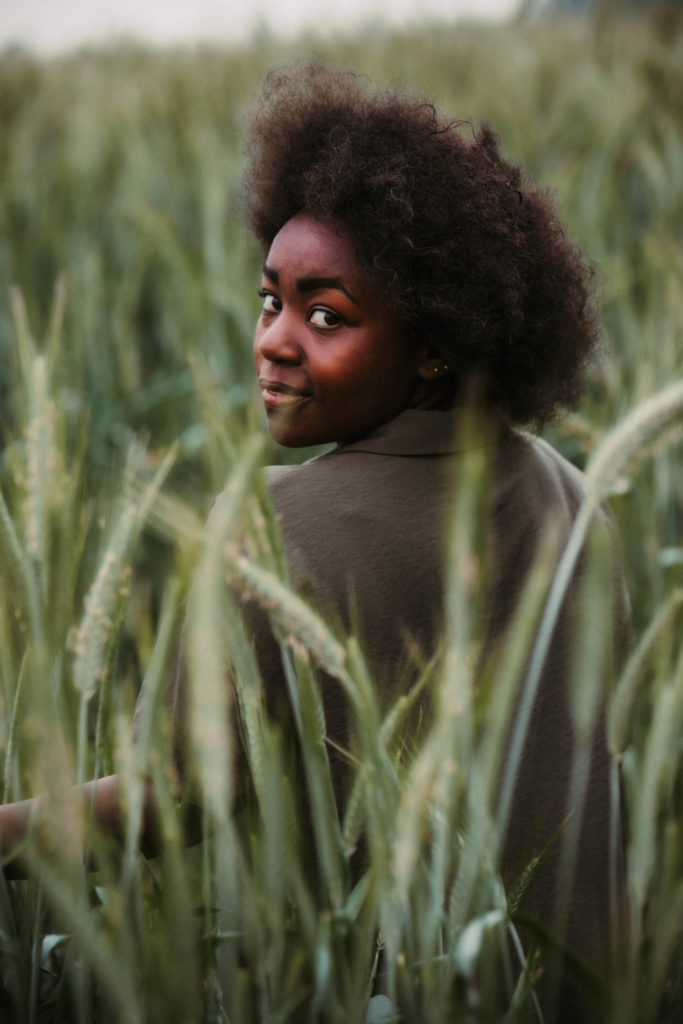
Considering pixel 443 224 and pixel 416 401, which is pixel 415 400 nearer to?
pixel 416 401

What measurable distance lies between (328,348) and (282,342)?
0.04 m

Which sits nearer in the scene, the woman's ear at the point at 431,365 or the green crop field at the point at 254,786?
the green crop field at the point at 254,786

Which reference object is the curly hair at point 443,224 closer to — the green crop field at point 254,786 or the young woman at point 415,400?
the young woman at point 415,400

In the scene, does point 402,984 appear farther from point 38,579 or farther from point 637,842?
point 38,579

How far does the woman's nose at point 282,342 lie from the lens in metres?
0.80

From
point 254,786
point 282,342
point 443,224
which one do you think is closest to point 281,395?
point 282,342

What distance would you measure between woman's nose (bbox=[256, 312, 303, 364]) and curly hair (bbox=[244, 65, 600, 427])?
79mm

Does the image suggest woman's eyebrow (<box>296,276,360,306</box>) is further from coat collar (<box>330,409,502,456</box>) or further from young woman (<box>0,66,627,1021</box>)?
coat collar (<box>330,409,502,456</box>)

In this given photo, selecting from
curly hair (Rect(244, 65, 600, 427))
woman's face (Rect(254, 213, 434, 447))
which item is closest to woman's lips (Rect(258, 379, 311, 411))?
woman's face (Rect(254, 213, 434, 447))

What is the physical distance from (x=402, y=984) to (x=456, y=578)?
0.24 meters

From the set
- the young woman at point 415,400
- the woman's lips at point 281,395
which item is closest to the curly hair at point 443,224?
the young woman at point 415,400

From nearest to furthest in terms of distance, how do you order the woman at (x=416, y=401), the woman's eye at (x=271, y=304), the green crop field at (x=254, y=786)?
1. the green crop field at (x=254, y=786)
2. the woman at (x=416, y=401)
3. the woman's eye at (x=271, y=304)


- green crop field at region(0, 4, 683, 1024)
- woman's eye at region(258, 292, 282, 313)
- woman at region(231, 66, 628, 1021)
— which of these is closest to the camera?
green crop field at region(0, 4, 683, 1024)

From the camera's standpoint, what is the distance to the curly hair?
2.58 feet
